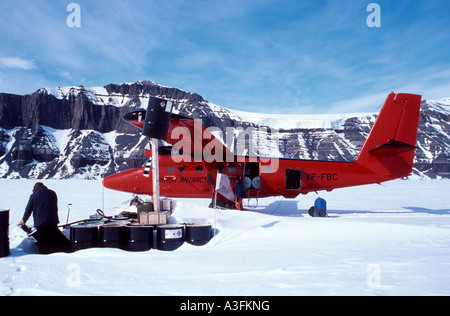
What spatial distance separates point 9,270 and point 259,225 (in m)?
5.46

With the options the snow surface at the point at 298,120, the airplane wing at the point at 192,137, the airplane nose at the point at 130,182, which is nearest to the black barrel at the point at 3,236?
the airplane wing at the point at 192,137

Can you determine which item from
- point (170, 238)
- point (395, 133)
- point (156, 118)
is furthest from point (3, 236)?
point (395, 133)

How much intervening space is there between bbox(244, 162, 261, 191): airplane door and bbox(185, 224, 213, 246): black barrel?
6.59 metres

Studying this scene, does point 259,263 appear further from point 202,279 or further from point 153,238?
point 153,238

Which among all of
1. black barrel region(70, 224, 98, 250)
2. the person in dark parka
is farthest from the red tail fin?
the person in dark parka

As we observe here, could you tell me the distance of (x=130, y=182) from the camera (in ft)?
45.7

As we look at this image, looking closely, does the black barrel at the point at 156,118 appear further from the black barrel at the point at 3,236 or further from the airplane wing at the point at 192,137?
the black barrel at the point at 3,236

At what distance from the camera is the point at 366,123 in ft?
493

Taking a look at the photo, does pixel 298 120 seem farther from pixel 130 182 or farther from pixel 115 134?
pixel 130 182

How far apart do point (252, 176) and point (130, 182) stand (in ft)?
19.8

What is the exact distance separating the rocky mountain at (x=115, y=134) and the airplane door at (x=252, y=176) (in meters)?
85.3

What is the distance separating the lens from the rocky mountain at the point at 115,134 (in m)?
115

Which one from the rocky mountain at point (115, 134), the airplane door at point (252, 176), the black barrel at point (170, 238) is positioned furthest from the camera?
the rocky mountain at point (115, 134)
